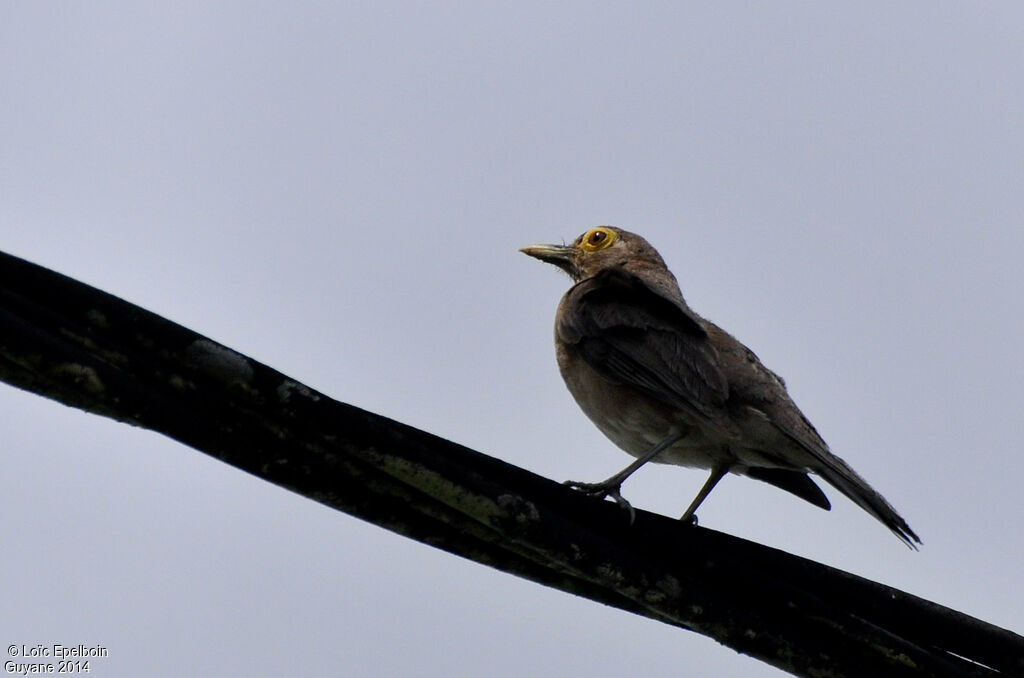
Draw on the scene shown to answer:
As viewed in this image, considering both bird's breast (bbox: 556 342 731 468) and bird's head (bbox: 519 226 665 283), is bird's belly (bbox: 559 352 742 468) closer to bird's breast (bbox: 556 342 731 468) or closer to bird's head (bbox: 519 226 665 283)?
bird's breast (bbox: 556 342 731 468)

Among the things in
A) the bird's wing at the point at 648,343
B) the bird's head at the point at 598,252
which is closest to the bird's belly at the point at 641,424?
the bird's wing at the point at 648,343

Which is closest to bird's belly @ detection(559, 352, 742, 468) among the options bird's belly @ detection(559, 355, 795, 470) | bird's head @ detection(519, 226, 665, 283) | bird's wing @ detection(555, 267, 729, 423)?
bird's belly @ detection(559, 355, 795, 470)

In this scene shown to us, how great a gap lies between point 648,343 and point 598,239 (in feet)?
9.82

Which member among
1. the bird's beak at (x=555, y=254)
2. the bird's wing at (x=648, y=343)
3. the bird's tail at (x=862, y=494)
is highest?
the bird's beak at (x=555, y=254)

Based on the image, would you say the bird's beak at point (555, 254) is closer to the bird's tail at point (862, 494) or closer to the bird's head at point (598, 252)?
the bird's head at point (598, 252)

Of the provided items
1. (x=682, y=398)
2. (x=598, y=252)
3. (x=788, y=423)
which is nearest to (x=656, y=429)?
(x=682, y=398)

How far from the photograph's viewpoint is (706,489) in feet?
23.8

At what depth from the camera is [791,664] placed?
4.18m

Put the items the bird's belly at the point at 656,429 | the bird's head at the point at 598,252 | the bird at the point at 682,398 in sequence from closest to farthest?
1. the bird at the point at 682,398
2. the bird's belly at the point at 656,429
3. the bird's head at the point at 598,252

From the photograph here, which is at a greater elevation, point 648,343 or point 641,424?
point 648,343

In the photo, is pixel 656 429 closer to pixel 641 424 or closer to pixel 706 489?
pixel 641 424

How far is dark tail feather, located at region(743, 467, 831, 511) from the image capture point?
733cm

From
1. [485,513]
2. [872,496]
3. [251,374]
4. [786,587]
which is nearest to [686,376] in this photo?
[872,496]

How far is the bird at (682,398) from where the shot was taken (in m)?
6.54
